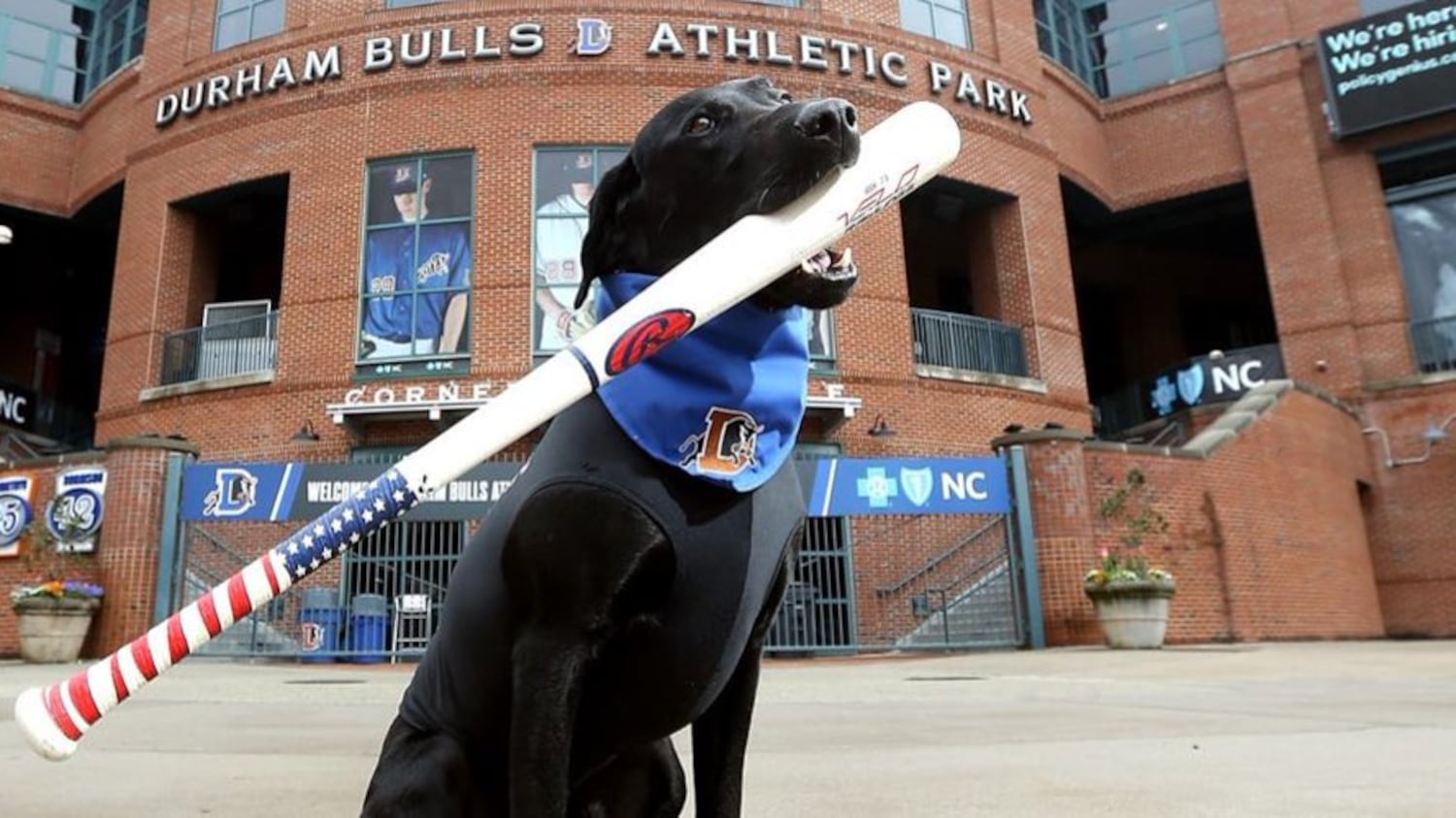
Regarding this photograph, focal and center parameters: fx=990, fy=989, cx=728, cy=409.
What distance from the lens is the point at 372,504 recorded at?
1316 millimetres

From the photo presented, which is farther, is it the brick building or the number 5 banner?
the brick building

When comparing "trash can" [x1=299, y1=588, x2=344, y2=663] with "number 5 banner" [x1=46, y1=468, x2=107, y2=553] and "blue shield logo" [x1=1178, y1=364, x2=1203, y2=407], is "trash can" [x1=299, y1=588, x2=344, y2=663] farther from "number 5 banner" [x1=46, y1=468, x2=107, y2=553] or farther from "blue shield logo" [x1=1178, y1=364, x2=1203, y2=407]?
"blue shield logo" [x1=1178, y1=364, x2=1203, y2=407]

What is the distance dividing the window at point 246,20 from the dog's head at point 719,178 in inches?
692

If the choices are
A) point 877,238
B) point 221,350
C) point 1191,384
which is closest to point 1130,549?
point 877,238

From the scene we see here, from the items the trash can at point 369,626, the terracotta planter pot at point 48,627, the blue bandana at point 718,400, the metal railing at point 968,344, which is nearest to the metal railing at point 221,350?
the terracotta planter pot at point 48,627

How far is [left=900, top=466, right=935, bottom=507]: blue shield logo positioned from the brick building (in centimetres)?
133

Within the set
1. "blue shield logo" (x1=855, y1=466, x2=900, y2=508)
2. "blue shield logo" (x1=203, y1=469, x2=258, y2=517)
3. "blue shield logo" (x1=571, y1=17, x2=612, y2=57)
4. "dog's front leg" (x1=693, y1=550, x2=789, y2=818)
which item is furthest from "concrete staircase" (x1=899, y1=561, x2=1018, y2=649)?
"dog's front leg" (x1=693, y1=550, x2=789, y2=818)

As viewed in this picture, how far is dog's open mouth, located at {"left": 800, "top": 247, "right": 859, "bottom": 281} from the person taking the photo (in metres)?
1.55

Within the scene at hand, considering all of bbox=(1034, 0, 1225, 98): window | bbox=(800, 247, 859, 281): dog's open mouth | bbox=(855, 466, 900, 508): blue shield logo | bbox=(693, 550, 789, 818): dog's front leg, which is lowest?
bbox=(693, 550, 789, 818): dog's front leg

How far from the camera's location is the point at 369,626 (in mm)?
11719

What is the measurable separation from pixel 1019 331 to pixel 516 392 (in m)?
16.6

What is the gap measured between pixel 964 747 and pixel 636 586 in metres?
2.92

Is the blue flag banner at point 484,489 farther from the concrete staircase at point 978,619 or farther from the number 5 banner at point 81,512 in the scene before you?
the number 5 banner at point 81,512

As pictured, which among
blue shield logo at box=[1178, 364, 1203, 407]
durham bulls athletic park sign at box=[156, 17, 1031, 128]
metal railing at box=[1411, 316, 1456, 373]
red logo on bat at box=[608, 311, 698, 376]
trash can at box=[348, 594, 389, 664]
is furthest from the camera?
blue shield logo at box=[1178, 364, 1203, 407]
